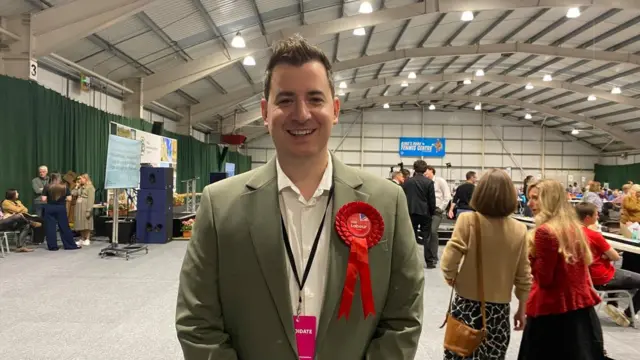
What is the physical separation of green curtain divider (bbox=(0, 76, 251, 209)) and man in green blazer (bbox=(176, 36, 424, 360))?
26.1 ft

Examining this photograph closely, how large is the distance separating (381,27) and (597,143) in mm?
17994

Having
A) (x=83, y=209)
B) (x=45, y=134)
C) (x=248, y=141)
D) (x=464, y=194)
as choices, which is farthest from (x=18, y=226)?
(x=248, y=141)

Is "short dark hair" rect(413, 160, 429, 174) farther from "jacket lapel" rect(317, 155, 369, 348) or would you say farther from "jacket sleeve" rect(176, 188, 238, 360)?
"jacket sleeve" rect(176, 188, 238, 360)

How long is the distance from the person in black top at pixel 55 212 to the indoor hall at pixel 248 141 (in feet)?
0.10

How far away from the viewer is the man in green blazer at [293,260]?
1.02 m

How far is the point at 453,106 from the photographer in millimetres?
23312

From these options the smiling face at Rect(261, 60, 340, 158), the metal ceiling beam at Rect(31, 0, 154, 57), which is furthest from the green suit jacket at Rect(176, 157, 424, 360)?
the metal ceiling beam at Rect(31, 0, 154, 57)

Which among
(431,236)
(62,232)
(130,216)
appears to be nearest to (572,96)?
(431,236)

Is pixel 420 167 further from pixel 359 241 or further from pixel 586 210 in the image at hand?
pixel 359 241

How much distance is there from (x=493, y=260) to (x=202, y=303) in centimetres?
160

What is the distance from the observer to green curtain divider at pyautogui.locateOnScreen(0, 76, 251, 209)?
7.48 m

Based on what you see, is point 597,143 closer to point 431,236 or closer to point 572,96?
point 572,96

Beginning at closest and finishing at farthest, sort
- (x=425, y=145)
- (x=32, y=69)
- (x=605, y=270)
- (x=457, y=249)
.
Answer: (x=457, y=249), (x=605, y=270), (x=32, y=69), (x=425, y=145)

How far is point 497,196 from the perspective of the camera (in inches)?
85.1
